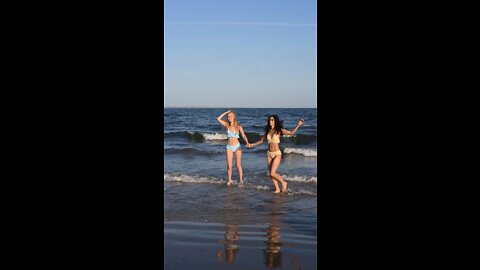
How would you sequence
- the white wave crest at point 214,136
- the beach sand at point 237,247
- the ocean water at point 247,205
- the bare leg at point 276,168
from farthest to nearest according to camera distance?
1. the white wave crest at point 214,136
2. the bare leg at point 276,168
3. the ocean water at point 247,205
4. the beach sand at point 237,247

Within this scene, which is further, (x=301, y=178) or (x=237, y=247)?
(x=301, y=178)

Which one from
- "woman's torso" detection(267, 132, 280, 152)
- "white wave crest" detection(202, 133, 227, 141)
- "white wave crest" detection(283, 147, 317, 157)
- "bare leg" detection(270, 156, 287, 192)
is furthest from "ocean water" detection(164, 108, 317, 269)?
"white wave crest" detection(202, 133, 227, 141)

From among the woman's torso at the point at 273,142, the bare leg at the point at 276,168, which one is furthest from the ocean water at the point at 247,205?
the woman's torso at the point at 273,142

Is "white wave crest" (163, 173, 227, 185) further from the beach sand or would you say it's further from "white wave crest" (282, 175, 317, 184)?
the beach sand

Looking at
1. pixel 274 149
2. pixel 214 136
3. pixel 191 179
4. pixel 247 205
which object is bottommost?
pixel 247 205

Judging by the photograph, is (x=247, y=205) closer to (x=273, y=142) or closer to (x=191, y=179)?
(x=273, y=142)

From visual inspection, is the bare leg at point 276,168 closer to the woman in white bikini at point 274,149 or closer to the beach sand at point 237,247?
the woman in white bikini at point 274,149

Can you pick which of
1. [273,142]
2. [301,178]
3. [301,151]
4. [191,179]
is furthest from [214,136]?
[273,142]
